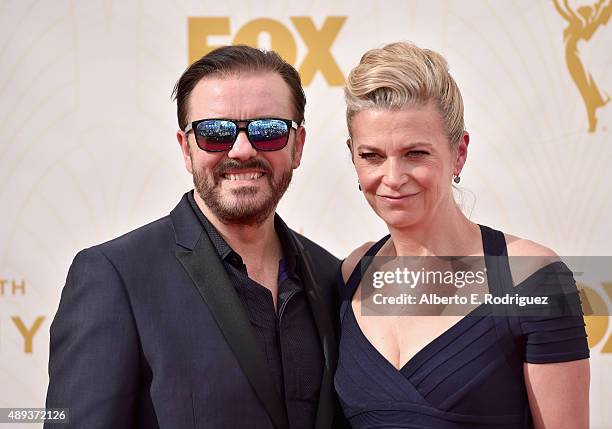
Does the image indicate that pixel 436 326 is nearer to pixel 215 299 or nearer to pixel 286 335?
pixel 286 335

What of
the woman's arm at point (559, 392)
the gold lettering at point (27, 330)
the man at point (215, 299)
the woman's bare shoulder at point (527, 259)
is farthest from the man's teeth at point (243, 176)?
the gold lettering at point (27, 330)

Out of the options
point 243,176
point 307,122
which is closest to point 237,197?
point 243,176

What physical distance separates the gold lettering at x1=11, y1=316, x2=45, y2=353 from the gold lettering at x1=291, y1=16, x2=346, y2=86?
1428 millimetres

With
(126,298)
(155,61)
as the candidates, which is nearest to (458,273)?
(126,298)

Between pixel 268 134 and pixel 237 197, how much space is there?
205mm

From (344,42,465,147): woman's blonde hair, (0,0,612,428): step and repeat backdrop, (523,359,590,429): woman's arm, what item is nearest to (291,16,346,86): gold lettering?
(0,0,612,428): step and repeat backdrop

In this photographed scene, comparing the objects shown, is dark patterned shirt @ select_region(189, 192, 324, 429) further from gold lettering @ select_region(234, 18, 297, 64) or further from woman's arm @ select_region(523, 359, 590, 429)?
gold lettering @ select_region(234, 18, 297, 64)

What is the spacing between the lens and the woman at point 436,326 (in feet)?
6.20

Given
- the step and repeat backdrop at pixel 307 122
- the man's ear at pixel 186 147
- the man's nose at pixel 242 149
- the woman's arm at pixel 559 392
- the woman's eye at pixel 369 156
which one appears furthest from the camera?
the step and repeat backdrop at pixel 307 122

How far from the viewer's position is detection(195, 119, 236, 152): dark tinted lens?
2160 mm

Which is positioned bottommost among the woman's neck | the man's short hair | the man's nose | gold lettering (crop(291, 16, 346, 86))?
the woman's neck

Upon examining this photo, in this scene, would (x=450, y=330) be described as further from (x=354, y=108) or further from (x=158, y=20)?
(x=158, y=20)

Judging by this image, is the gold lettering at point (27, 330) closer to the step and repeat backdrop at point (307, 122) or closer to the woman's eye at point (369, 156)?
the step and repeat backdrop at point (307, 122)

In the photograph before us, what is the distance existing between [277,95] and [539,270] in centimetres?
90
